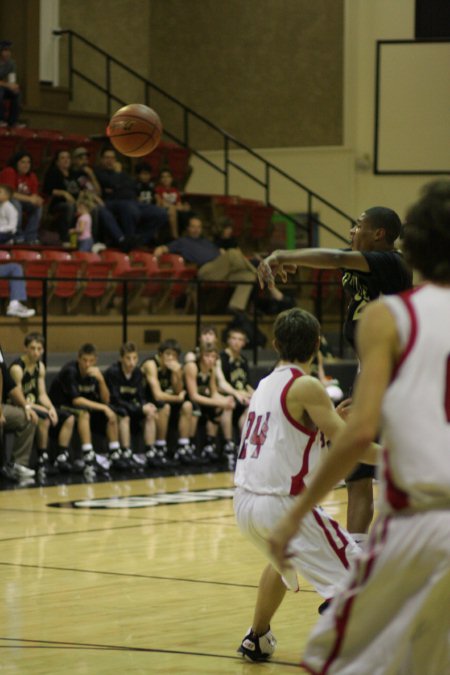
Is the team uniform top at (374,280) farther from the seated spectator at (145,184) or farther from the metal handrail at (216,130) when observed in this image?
the metal handrail at (216,130)

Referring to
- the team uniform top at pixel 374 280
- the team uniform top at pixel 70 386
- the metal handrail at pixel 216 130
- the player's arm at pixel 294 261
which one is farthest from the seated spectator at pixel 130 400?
the player's arm at pixel 294 261

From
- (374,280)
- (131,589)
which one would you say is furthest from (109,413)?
(374,280)

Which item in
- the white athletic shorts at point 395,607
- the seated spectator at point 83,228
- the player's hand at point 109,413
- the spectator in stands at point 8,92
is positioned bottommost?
the player's hand at point 109,413

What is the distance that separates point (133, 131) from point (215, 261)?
5.97m

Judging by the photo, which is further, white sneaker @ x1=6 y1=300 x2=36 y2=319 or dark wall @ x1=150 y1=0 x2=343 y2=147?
dark wall @ x1=150 y1=0 x2=343 y2=147


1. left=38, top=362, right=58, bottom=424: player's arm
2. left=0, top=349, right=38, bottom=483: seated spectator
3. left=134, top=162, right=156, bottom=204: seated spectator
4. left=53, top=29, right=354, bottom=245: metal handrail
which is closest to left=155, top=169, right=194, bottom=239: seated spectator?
left=134, top=162, right=156, bottom=204: seated spectator

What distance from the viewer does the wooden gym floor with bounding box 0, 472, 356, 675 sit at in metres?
5.00

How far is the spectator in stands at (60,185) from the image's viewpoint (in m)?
15.2

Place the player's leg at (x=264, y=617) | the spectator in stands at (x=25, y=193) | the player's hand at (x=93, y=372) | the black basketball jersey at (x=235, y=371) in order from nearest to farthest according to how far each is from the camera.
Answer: the player's leg at (x=264, y=617) < the player's hand at (x=93, y=372) < the black basketball jersey at (x=235, y=371) < the spectator in stands at (x=25, y=193)

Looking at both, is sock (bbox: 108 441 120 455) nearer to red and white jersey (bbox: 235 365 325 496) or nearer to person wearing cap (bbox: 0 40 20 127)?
person wearing cap (bbox: 0 40 20 127)

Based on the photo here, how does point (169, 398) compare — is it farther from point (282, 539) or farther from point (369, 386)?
point (369, 386)

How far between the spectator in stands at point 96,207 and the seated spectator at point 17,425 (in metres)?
4.21

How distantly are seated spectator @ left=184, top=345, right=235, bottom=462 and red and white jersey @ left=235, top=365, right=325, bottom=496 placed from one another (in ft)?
26.4

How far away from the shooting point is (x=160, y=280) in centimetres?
1390
